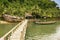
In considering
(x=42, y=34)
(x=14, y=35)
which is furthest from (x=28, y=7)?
(x=14, y=35)

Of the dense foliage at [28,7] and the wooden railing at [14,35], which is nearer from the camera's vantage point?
the wooden railing at [14,35]

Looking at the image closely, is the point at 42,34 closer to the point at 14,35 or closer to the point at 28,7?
the point at 14,35

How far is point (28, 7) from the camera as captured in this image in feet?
123

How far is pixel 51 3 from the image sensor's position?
140 ft

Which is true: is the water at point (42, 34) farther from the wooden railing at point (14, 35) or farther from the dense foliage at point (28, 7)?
the dense foliage at point (28, 7)

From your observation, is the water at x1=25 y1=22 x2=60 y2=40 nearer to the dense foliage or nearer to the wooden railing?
the wooden railing

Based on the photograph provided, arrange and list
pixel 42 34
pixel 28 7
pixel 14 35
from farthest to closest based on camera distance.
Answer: pixel 28 7 → pixel 42 34 → pixel 14 35

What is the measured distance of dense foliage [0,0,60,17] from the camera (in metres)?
32.7

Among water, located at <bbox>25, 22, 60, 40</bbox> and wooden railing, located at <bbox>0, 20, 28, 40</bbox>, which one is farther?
water, located at <bbox>25, 22, 60, 40</bbox>

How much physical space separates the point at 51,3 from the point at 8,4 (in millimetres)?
11972

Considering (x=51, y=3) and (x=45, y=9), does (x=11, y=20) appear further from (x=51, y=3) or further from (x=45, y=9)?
(x=51, y=3)

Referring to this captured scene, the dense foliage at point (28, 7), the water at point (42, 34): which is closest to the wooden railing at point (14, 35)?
the water at point (42, 34)

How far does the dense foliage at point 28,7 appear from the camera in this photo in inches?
1289

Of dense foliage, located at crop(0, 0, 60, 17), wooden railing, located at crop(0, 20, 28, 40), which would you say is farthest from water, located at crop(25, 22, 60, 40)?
dense foliage, located at crop(0, 0, 60, 17)
